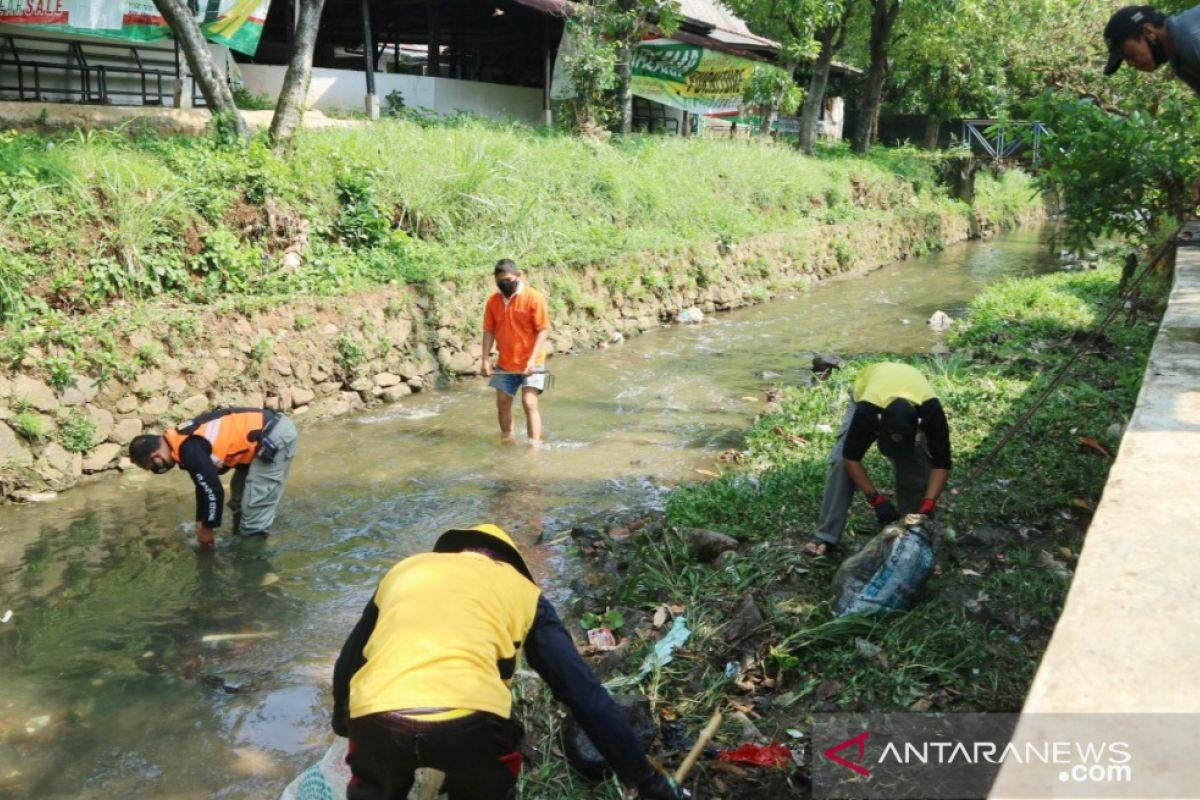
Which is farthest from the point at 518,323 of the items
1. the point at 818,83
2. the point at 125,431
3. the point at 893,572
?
the point at 818,83

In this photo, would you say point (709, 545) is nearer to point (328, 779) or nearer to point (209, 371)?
point (328, 779)

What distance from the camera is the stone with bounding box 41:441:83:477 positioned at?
8141mm

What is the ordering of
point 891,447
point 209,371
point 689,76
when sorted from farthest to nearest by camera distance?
point 689,76, point 209,371, point 891,447

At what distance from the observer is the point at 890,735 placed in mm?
4043

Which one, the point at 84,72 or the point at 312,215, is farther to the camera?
the point at 84,72

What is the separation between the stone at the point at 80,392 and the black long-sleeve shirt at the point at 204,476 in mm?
2658

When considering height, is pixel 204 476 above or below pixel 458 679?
below

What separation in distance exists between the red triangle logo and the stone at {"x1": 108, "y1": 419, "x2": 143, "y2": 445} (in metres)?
6.88

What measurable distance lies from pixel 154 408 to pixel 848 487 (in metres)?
6.14

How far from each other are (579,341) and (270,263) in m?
4.36

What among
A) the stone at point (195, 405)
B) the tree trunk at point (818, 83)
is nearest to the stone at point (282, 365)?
the stone at point (195, 405)

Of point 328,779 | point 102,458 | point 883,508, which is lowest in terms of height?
point 102,458

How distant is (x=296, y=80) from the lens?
505 inches

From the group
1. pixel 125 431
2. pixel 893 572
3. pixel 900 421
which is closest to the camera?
pixel 893 572
